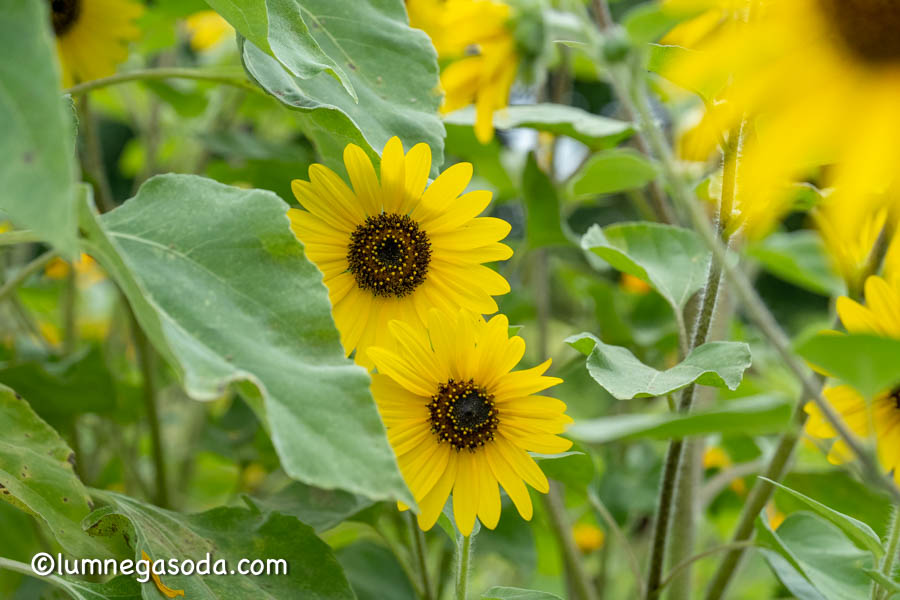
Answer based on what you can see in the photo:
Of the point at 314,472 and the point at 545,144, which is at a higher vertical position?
the point at 545,144

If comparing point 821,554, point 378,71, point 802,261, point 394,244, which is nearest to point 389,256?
point 394,244

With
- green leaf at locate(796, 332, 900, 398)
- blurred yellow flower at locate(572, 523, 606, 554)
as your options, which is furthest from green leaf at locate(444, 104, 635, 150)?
blurred yellow flower at locate(572, 523, 606, 554)

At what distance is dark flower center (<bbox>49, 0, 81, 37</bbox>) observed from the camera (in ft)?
2.50

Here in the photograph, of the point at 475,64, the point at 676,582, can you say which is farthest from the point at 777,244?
the point at 475,64

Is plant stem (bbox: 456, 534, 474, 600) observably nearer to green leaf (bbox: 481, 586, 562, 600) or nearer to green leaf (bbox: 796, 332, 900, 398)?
green leaf (bbox: 481, 586, 562, 600)

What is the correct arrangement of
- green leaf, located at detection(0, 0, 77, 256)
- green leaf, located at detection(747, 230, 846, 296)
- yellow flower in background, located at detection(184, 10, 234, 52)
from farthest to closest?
yellow flower in background, located at detection(184, 10, 234, 52) → green leaf, located at detection(747, 230, 846, 296) → green leaf, located at detection(0, 0, 77, 256)

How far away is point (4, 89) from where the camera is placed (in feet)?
0.86

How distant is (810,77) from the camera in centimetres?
34

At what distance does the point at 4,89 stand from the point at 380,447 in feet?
0.55

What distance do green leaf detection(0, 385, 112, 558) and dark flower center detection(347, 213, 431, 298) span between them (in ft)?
0.63

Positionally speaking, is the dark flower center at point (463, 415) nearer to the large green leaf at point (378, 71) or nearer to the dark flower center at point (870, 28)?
the large green leaf at point (378, 71)

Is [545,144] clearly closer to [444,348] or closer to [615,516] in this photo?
[615,516]

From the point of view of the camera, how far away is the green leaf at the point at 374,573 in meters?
0.67

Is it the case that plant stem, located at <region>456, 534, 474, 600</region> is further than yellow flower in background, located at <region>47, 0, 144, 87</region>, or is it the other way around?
yellow flower in background, located at <region>47, 0, 144, 87</region>
